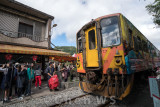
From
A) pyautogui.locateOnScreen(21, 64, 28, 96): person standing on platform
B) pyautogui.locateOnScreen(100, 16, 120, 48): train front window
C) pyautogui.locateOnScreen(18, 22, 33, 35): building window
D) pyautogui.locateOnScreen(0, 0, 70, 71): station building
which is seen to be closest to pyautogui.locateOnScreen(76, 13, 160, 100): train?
pyautogui.locateOnScreen(100, 16, 120, 48): train front window

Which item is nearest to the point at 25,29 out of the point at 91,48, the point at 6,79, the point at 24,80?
the point at 24,80

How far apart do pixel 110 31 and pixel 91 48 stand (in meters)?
1.07

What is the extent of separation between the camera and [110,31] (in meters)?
3.39

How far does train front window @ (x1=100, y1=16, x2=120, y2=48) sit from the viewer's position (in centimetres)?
324

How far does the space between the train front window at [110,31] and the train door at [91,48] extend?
1.29 feet

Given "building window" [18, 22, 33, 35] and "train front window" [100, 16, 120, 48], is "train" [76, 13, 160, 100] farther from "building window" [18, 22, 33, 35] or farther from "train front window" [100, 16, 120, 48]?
"building window" [18, 22, 33, 35]

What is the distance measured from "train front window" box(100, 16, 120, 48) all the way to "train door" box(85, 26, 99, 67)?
0.39m

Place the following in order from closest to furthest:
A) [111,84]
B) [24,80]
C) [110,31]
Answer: [111,84]
[110,31]
[24,80]

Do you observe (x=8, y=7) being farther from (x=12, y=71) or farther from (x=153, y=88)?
(x=153, y=88)

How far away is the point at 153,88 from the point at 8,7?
38.7 feet

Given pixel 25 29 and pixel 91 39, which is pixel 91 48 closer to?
pixel 91 39

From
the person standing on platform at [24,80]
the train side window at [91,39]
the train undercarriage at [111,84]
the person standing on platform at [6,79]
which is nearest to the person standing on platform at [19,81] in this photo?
the person standing on platform at [24,80]

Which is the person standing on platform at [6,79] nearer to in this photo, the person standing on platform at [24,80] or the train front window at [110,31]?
the person standing on platform at [24,80]

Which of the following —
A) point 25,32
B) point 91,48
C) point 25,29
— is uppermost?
point 25,29
